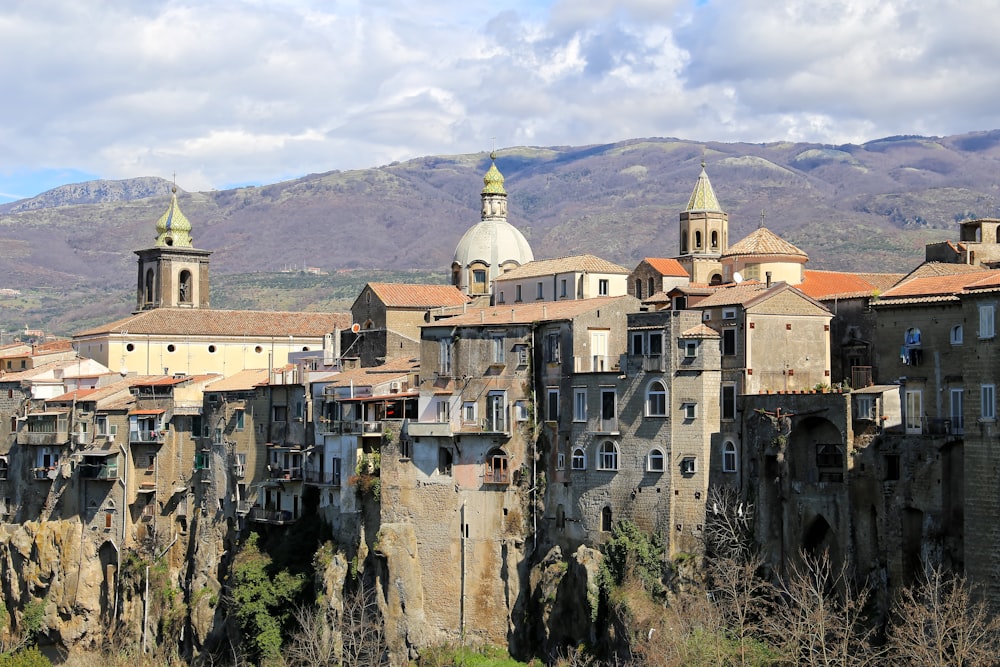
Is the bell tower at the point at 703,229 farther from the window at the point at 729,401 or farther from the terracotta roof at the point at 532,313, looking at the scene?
the window at the point at 729,401

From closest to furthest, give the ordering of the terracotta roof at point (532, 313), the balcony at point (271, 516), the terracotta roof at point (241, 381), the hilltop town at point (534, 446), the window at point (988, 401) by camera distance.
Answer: the window at point (988, 401), the hilltop town at point (534, 446), the terracotta roof at point (532, 313), the balcony at point (271, 516), the terracotta roof at point (241, 381)

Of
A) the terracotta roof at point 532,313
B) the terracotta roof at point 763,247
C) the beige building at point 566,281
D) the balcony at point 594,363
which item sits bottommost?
the balcony at point 594,363

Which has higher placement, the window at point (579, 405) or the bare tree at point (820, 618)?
the window at point (579, 405)

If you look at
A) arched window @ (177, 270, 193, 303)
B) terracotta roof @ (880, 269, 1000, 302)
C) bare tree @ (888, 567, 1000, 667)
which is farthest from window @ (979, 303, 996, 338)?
arched window @ (177, 270, 193, 303)

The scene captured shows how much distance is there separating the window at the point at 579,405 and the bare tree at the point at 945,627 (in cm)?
1826

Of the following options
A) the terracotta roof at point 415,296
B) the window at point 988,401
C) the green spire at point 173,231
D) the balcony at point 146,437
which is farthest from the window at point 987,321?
the green spire at point 173,231

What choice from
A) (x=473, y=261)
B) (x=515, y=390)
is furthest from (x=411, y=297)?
(x=515, y=390)

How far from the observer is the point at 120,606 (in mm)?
92500

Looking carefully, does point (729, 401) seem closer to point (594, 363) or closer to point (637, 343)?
point (637, 343)

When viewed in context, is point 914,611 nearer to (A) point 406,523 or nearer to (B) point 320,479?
(A) point 406,523

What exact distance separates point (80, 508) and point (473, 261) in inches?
1175

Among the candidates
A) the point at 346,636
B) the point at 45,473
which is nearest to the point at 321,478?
the point at 346,636

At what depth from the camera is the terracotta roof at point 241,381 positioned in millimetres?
89188

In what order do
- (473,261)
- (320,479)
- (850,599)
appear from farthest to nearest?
(473,261) < (320,479) < (850,599)
